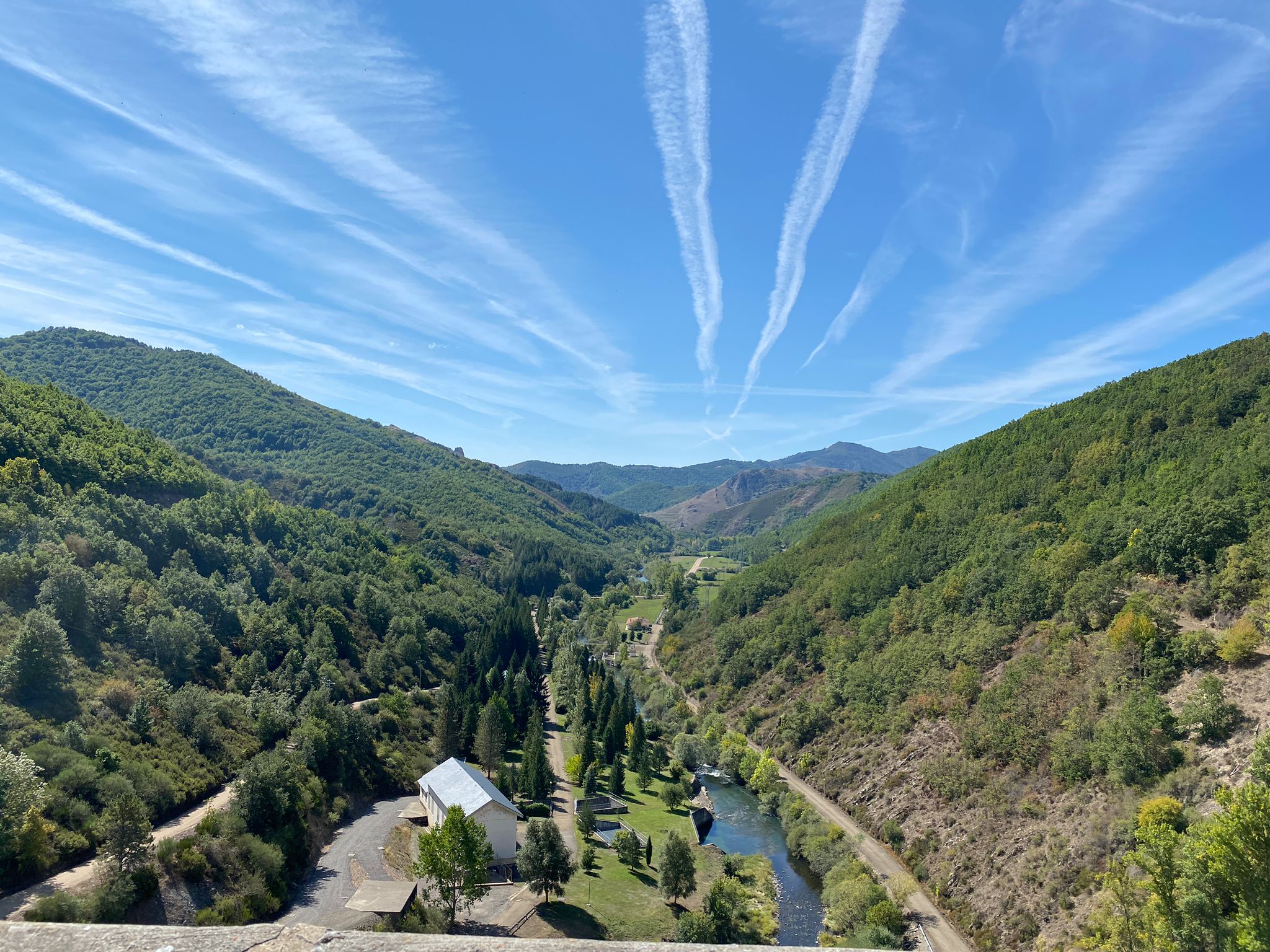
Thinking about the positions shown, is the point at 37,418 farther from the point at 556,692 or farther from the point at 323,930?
the point at 323,930

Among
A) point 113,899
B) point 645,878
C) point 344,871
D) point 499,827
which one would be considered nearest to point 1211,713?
point 645,878

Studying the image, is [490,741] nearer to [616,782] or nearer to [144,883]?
[616,782]

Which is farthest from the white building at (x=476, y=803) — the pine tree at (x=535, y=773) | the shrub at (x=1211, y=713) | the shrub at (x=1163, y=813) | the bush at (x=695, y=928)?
the shrub at (x=1211, y=713)

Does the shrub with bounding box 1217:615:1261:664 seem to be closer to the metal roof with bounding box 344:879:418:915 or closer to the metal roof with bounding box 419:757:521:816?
the metal roof with bounding box 419:757:521:816

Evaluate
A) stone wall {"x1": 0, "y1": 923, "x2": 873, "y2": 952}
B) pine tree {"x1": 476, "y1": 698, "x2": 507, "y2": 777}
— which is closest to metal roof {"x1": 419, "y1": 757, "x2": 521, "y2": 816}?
pine tree {"x1": 476, "y1": 698, "x2": 507, "y2": 777}

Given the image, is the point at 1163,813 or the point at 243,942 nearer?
the point at 243,942

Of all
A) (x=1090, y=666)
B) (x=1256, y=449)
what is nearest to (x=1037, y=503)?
(x=1256, y=449)
